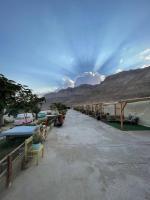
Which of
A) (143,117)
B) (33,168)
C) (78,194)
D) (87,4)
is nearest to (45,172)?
(33,168)

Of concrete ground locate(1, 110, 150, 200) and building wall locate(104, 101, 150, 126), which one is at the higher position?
building wall locate(104, 101, 150, 126)

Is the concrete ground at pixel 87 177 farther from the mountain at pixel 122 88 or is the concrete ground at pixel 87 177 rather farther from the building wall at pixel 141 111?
the mountain at pixel 122 88

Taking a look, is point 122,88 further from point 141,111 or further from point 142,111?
point 142,111

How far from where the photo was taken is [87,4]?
296 inches

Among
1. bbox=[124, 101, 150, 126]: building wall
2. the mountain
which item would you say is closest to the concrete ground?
bbox=[124, 101, 150, 126]: building wall

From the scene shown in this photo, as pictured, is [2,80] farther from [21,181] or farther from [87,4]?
[87,4]

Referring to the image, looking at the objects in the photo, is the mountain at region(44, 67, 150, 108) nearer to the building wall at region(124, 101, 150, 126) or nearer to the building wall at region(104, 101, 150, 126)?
the building wall at region(104, 101, 150, 126)

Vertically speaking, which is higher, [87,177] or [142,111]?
[142,111]

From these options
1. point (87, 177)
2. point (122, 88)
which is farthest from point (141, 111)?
point (122, 88)

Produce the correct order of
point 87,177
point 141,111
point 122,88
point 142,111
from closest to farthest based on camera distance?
1. point 87,177
2. point 142,111
3. point 141,111
4. point 122,88

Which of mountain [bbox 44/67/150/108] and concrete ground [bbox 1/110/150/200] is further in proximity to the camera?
mountain [bbox 44/67/150/108]

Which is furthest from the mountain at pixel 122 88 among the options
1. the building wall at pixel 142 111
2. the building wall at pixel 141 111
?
the building wall at pixel 142 111

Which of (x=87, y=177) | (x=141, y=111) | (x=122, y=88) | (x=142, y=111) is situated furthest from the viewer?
(x=122, y=88)

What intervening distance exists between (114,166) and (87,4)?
7572 millimetres
